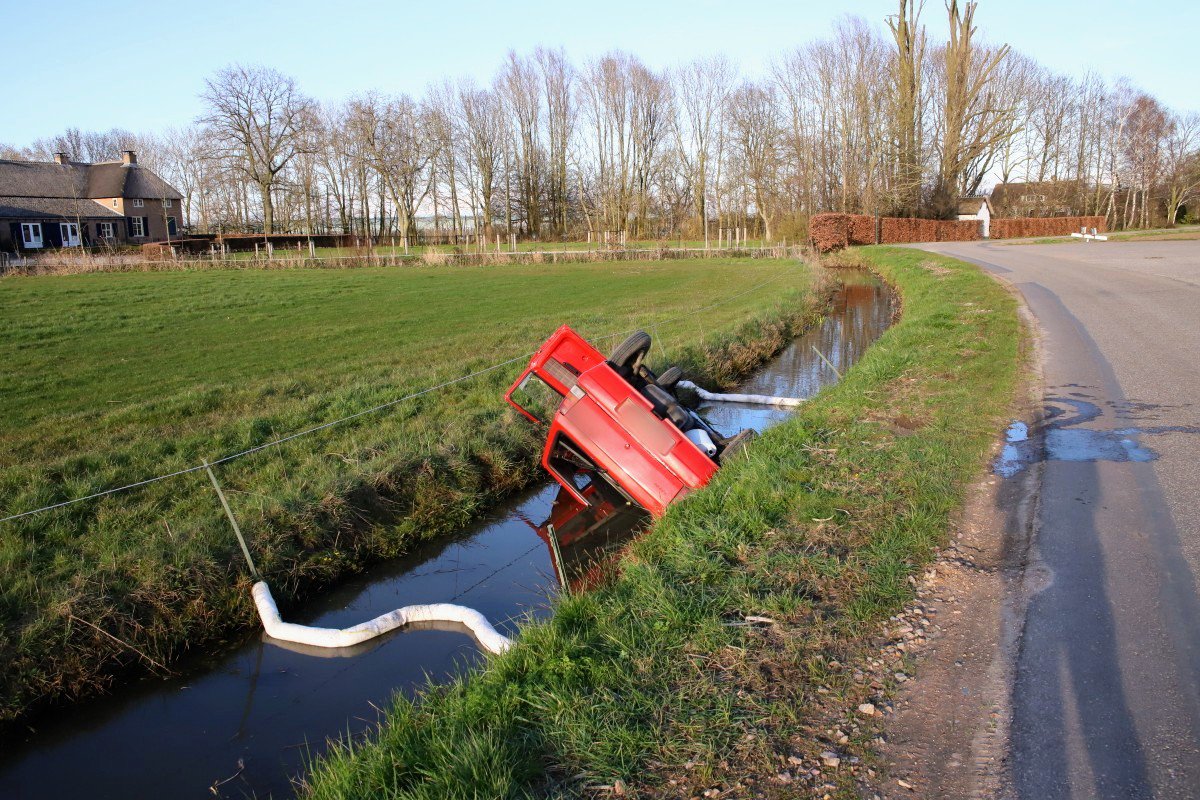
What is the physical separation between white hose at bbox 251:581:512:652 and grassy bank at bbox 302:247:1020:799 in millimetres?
1103

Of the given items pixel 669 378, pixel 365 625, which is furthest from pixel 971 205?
pixel 365 625

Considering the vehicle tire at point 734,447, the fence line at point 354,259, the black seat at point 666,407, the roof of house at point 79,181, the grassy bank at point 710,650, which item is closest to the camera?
the grassy bank at point 710,650

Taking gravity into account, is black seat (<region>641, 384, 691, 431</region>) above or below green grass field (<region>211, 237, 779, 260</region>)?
below

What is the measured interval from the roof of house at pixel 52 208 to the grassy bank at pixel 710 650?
66.3 meters

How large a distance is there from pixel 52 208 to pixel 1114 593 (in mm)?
71683

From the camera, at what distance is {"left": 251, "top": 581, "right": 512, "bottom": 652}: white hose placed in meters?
5.87

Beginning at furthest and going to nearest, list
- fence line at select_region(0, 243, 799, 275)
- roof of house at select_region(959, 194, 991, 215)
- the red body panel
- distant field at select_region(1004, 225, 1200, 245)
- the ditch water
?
roof of house at select_region(959, 194, 991, 215)
distant field at select_region(1004, 225, 1200, 245)
fence line at select_region(0, 243, 799, 275)
the red body panel
the ditch water

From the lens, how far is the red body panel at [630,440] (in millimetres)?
7168

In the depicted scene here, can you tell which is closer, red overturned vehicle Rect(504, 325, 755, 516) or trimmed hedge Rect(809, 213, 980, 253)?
red overturned vehicle Rect(504, 325, 755, 516)

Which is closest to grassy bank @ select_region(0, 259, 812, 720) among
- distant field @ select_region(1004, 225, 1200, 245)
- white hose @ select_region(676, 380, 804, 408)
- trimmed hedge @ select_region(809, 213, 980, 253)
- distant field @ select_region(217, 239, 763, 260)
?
white hose @ select_region(676, 380, 804, 408)

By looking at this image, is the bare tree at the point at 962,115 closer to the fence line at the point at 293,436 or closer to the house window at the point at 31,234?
the fence line at the point at 293,436

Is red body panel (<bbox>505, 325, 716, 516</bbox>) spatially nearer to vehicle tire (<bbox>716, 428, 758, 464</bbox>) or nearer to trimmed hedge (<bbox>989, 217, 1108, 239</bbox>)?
vehicle tire (<bbox>716, 428, 758, 464</bbox>)

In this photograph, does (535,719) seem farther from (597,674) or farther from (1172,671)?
(1172,671)

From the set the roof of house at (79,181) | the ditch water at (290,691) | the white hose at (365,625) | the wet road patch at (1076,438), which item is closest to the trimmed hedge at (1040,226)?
the wet road patch at (1076,438)
